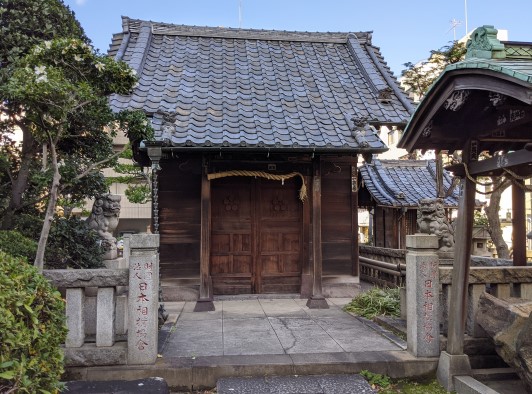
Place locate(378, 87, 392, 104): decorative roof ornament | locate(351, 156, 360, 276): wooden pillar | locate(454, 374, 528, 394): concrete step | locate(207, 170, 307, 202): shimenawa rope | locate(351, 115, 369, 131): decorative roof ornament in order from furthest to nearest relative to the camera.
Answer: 1. locate(378, 87, 392, 104): decorative roof ornament
2. locate(351, 156, 360, 276): wooden pillar
3. locate(207, 170, 307, 202): shimenawa rope
4. locate(351, 115, 369, 131): decorative roof ornament
5. locate(454, 374, 528, 394): concrete step

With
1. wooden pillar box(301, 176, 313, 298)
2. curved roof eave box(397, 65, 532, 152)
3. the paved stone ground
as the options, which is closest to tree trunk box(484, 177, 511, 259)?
the paved stone ground

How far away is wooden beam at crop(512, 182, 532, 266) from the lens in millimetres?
5859

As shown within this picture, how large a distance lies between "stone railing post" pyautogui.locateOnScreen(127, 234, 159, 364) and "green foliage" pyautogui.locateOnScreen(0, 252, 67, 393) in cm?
140

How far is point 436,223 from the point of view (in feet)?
28.6

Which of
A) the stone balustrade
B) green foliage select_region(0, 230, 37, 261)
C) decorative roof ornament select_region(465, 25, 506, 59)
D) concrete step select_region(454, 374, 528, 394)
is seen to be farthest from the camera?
green foliage select_region(0, 230, 37, 261)

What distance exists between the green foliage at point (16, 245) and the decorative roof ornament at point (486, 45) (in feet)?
21.7

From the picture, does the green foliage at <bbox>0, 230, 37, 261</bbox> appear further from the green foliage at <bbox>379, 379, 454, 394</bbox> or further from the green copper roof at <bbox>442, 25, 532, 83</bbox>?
the green copper roof at <bbox>442, 25, 532, 83</bbox>

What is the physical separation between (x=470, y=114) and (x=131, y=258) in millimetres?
4720

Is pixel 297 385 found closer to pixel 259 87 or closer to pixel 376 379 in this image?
pixel 376 379

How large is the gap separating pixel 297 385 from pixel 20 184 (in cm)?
625

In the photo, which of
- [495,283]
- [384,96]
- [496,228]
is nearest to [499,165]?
[495,283]

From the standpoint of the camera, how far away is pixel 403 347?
6.16 metres

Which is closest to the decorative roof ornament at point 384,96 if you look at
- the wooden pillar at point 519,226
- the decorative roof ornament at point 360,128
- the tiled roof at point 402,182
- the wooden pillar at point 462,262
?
the decorative roof ornament at point 360,128

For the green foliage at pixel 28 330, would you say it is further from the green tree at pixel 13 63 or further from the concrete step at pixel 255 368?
the green tree at pixel 13 63
